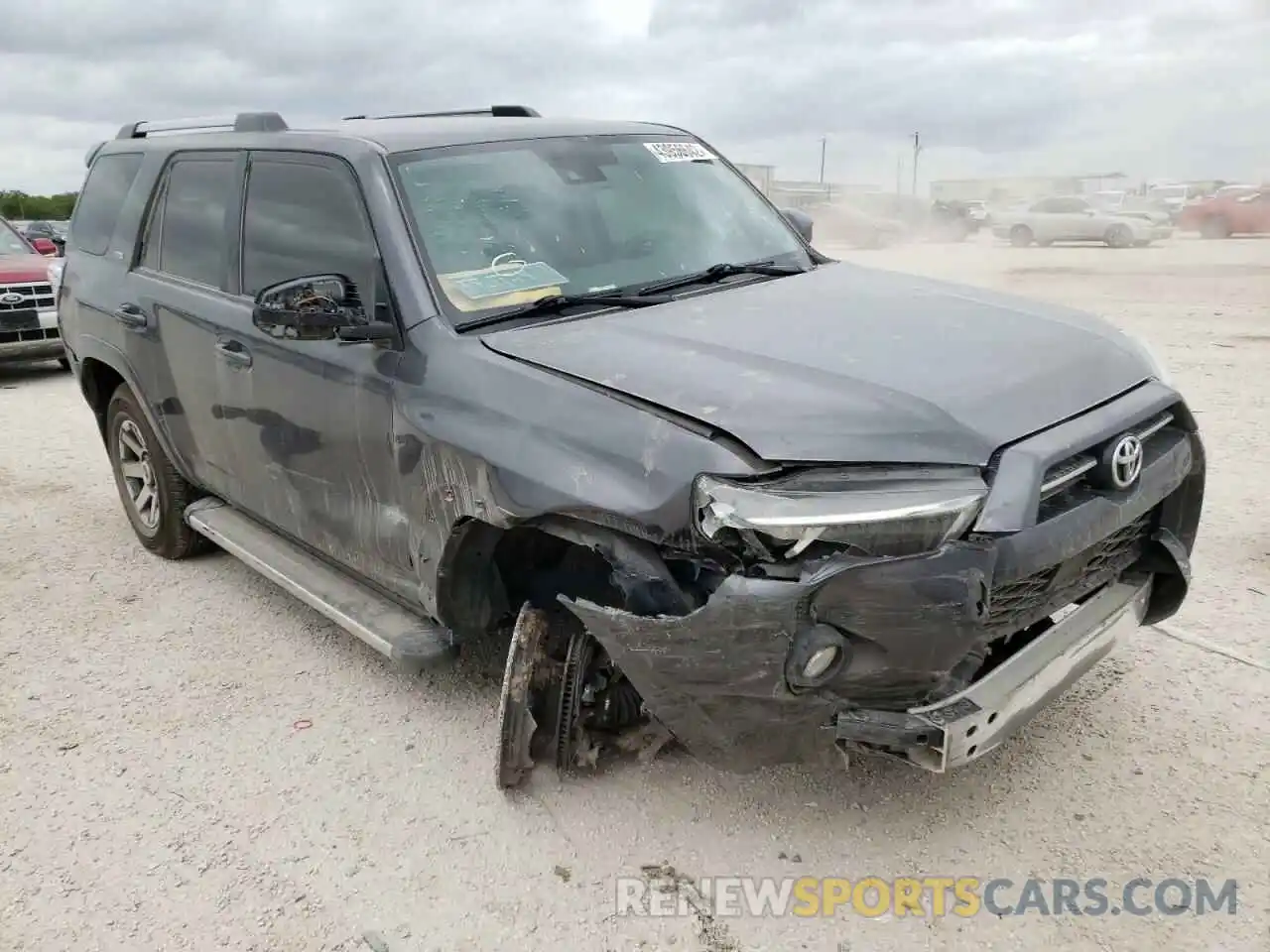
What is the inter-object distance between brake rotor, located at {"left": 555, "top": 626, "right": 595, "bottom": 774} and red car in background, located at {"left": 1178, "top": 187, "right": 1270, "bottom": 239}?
25559 mm

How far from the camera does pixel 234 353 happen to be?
4.05 m

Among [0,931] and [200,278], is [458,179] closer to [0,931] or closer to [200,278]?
[200,278]

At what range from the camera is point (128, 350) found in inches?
193

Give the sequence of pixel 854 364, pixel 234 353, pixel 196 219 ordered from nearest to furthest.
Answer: pixel 854 364
pixel 234 353
pixel 196 219

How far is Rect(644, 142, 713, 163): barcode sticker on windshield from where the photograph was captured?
4191 mm

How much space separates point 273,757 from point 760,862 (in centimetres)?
161

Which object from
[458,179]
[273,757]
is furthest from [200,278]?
[273,757]

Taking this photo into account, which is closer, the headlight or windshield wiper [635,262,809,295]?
the headlight

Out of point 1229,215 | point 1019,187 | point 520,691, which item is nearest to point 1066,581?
point 520,691

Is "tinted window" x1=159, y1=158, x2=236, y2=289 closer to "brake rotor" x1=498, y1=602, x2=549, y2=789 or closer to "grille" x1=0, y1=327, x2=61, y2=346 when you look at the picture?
"brake rotor" x1=498, y1=602, x2=549, y2=789

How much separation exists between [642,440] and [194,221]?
2.82m

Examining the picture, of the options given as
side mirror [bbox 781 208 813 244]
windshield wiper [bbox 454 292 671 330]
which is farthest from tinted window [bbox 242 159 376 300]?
side mirror [bbox 781 208 813 244]

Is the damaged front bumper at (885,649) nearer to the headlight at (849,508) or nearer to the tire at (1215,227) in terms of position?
the headlight at (849,508)

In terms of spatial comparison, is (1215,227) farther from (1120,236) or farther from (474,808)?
(474,808)
